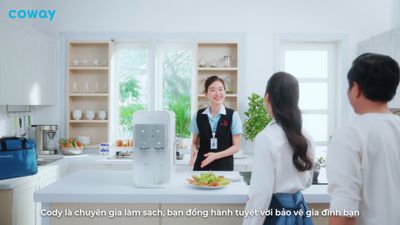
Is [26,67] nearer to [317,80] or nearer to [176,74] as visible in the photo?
[176,74]

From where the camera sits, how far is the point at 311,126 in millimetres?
5109

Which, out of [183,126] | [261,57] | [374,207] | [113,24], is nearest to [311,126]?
[261,57]

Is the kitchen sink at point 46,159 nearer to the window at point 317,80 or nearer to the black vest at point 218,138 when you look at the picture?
the black vest at point 218,138

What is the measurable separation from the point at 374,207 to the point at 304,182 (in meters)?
0.52

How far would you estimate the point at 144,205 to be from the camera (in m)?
2.16

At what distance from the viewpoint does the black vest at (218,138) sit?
3318 mm

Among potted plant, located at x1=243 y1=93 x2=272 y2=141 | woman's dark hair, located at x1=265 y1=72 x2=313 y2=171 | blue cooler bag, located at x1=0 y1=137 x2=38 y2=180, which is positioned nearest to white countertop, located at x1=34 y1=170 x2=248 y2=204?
woman's dark hair, located at x1=265 y1=72 x2=313 y2=171

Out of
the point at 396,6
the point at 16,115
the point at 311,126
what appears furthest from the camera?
the point at 311,126

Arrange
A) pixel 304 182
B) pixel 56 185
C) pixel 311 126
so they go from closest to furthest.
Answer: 1. pixel 304 182
2. pixel 56 185
3. pixel 311 126

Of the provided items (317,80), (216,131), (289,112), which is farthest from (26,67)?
(317,80)

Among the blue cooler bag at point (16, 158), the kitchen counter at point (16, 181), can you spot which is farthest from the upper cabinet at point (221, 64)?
the blue cooler bag at point (16, 158)

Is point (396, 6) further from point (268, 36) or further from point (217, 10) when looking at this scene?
point (217, 10)

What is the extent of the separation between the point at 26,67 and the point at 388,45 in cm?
363

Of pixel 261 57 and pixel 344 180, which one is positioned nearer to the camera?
pixel 344 180
